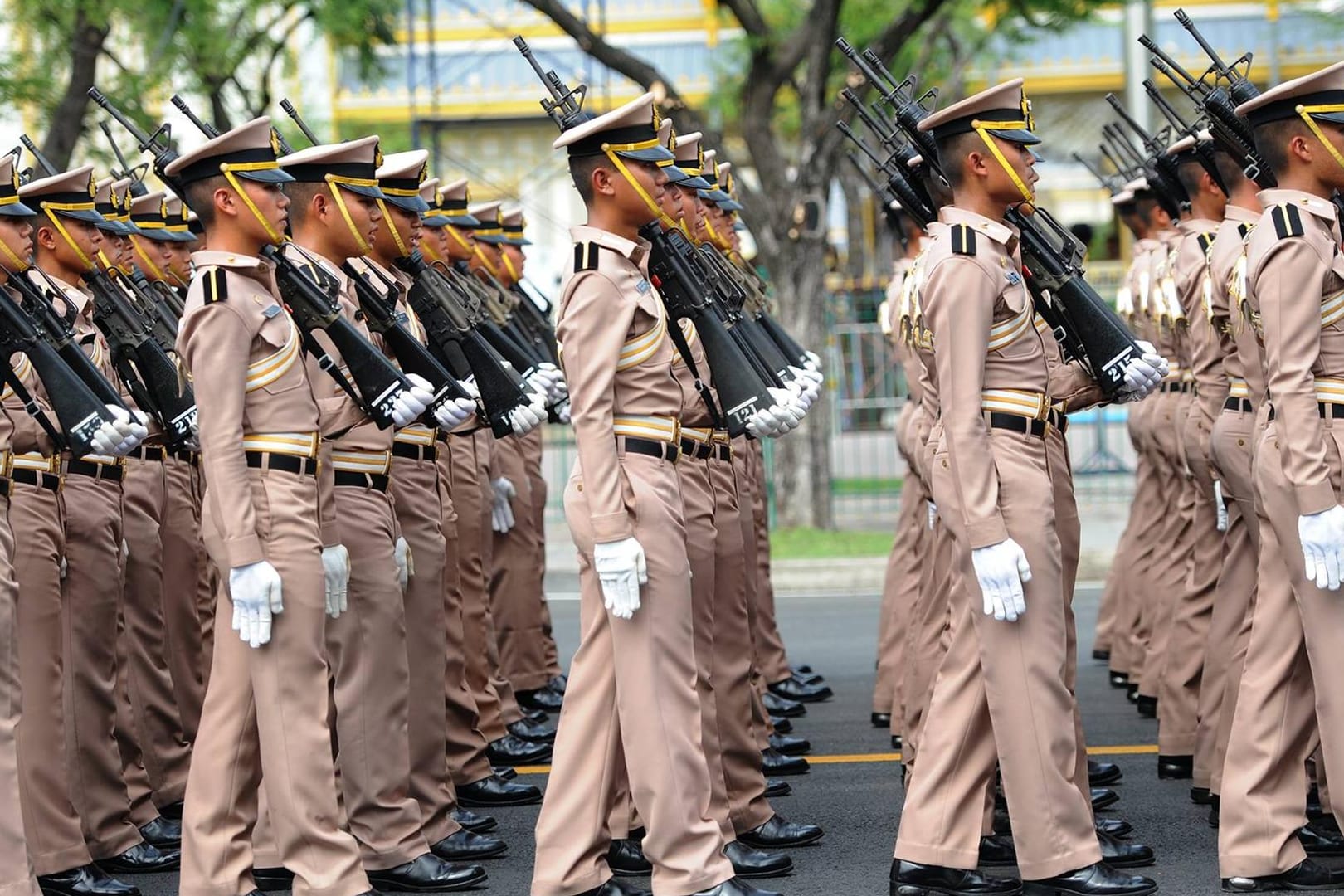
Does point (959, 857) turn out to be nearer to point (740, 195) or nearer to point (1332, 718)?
point (1332, 718)

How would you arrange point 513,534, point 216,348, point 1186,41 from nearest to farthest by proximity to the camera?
point 216,348 → point 513,534 → point 1186,41

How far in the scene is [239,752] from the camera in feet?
18.8

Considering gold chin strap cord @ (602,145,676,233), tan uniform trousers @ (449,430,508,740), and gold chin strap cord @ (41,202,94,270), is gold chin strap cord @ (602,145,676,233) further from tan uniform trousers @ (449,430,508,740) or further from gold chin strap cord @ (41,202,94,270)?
tan uniform trousers @ (449,430,508,740)

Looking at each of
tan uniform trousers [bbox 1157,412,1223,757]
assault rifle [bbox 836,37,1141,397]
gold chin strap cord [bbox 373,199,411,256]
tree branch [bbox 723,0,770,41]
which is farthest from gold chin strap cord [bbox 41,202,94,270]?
tree branch [bbox 723,0,770,41]

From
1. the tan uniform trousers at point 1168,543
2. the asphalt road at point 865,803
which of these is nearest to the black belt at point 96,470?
the asphalt road at point 865,803

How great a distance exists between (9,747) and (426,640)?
174cm

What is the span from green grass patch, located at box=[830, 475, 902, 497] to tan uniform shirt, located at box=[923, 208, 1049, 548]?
1202 cm

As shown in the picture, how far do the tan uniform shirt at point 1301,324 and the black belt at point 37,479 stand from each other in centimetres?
370

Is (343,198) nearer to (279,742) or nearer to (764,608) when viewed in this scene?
(279,742)

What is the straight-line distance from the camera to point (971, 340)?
18.4 feet

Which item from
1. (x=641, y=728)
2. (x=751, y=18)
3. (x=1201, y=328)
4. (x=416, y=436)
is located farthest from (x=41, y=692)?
(x=751, y=18)

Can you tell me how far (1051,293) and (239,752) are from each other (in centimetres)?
285

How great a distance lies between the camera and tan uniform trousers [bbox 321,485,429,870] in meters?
6.27

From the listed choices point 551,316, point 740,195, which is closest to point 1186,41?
point 740,195
